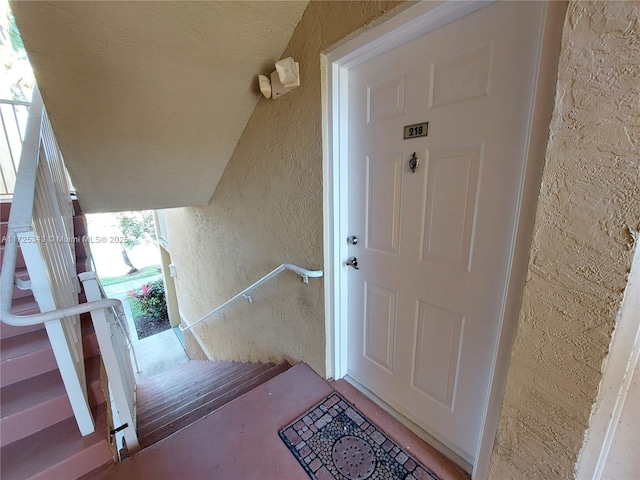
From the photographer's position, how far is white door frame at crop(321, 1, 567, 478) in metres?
0.74

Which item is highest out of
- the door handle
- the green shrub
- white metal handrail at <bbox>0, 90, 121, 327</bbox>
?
white metal handrail at <bbox>0, 90, 121, 327</bbox>

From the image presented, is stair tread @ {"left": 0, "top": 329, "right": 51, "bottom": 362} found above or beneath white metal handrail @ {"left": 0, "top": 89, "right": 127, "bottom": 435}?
beneath

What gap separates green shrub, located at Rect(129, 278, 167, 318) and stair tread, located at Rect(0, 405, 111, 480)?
Result: 6128 mm

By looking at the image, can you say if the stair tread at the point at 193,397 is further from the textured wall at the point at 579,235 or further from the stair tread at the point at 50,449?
the textured wall at the point at 579,235

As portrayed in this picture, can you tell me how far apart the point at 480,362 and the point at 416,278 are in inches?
16.0

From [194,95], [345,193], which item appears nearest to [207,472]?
[345,193]

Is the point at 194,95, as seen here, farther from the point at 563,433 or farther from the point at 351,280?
the point at 563,433

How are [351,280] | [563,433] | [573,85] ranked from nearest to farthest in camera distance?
[573,85] < [563,433] < [351,280]

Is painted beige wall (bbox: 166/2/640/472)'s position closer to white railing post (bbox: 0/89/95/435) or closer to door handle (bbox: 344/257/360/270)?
door handle (bbox: 344/257/360/270)

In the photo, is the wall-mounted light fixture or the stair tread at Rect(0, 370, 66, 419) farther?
the wall-mounted light fixture

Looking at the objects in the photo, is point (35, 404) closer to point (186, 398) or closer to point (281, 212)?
point (186, 398)

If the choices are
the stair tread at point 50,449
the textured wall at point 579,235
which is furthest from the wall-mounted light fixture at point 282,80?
the stair tread at point 50,449

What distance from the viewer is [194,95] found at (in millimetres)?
1647

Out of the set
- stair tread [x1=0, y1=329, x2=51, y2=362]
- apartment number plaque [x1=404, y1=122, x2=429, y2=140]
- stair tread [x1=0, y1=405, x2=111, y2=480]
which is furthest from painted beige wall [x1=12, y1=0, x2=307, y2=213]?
stair tread [x1=0, y1=405, x2=111, y2=480]
